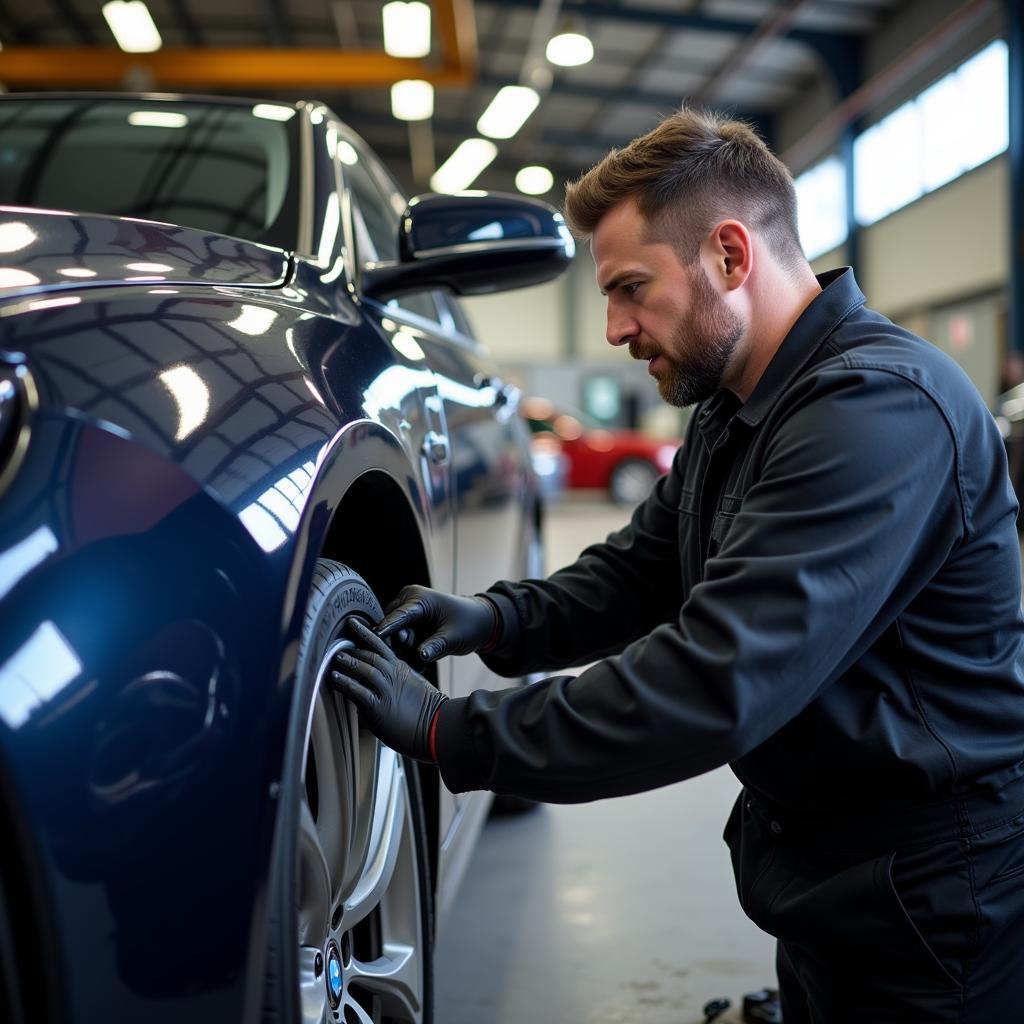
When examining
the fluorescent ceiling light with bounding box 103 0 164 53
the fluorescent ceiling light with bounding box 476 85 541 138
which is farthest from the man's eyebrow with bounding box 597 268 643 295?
the fluorescent ceiling light with bounding box 476 85 541 138

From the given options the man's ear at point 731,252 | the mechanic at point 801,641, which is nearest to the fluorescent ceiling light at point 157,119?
the mechanic at point 801,641

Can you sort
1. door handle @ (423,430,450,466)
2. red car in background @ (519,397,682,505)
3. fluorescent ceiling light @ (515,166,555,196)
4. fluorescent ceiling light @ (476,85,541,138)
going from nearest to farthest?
door handle @ (423,430,450,466), fluorescent ceiling light @ (476,85,541,138), red car in background @ (519,397,682,505), fluorescent ceiling light @ (515,166,555,196)

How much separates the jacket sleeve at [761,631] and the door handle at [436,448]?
44cm

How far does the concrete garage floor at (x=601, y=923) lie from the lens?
70.7 inches

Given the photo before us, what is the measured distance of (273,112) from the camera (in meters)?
1.86

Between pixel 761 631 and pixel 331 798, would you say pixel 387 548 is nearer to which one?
pixel 331 798

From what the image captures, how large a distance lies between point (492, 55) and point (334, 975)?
49.5ft

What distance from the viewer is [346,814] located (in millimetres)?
1086

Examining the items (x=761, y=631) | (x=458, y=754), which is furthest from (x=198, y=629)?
(x=761, y=631)

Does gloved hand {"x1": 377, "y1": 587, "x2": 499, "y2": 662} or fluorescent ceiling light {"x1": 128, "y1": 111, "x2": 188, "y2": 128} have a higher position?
fluorescent ceiling light {"x1": 128, "y1": 111, "x2": 188, "y2": 128}

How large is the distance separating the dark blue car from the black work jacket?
9.5 inches

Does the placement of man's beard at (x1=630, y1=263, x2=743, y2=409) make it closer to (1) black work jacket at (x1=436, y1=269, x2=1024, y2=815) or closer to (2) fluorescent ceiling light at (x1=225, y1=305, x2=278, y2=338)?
(1) black work jacket at (x1=436, y1=269, x2=1024, y2=815)

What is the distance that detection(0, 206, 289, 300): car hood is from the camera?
0.88 m

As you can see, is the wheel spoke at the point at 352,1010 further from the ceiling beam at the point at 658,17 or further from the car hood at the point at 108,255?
the ceiling beam at the point at 658,17
